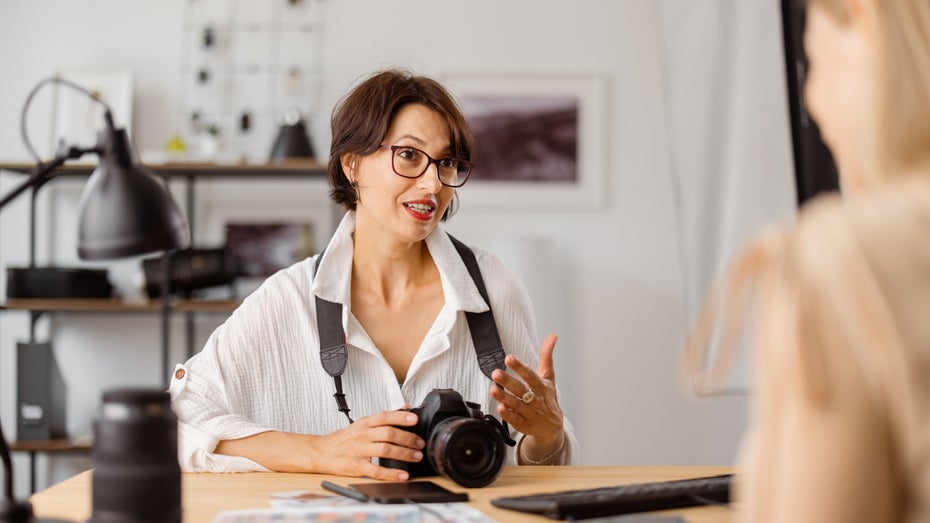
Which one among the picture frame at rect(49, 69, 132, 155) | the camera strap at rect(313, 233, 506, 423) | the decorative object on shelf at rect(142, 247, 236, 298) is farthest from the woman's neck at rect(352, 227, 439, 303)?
the picture frame at rect(49, 69, 132, 155)

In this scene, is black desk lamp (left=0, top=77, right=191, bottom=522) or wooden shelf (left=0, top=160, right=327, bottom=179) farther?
wooden shelf (left=0, top=160, right=327, bottom=179)

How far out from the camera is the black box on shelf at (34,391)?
360cm

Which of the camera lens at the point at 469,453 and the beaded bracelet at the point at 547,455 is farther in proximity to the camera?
the beaded bracelet at the point at 547,455

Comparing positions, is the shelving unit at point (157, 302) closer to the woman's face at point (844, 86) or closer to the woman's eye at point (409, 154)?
the woman's eye at point (409, 154)

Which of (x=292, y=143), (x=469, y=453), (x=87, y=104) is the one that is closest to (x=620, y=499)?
(x=469, y=453)

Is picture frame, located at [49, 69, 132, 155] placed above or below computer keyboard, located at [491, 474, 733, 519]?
above

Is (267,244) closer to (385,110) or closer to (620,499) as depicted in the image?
(385,110)

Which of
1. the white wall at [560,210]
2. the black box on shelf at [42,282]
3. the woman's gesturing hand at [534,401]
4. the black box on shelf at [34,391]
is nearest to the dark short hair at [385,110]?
the woman's gesturing hand at [534,401]

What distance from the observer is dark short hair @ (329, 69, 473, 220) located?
2193 millimetres

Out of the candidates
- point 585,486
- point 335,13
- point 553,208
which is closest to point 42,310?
point 335,13

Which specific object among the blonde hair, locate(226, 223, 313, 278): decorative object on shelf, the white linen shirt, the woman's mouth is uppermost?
locate(226, 223, 313, 278): decorative object on shelf

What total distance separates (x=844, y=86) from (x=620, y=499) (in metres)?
0.75

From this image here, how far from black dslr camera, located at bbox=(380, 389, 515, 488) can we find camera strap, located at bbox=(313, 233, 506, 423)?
37 cm

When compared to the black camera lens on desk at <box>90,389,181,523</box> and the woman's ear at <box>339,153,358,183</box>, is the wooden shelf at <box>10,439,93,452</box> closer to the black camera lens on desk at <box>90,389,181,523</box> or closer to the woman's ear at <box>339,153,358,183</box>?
the woman's ear at <box>339,153,358,183</box>
